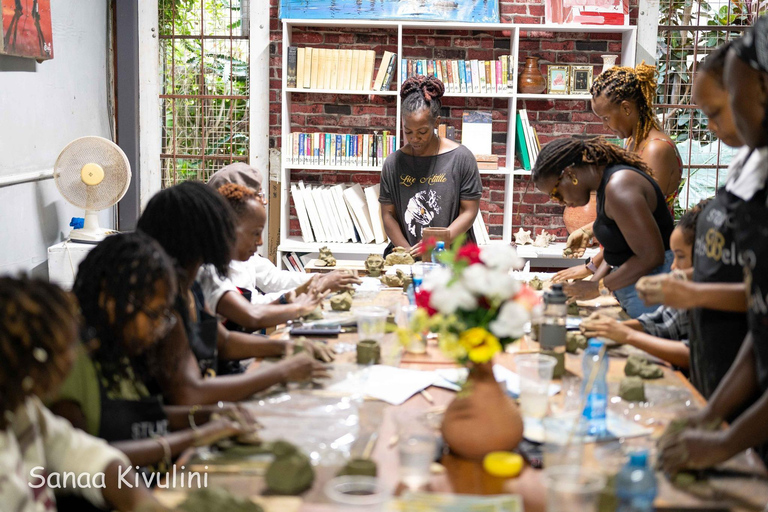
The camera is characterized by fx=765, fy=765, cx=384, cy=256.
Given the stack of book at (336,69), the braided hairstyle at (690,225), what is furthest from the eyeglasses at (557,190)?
the stack of book at (336,69)

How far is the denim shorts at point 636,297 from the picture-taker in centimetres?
281

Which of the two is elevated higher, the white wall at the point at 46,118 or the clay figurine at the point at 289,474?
the white wall at the point at 46,118

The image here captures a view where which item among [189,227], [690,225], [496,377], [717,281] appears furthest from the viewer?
[690,225]

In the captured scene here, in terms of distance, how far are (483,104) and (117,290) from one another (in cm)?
392

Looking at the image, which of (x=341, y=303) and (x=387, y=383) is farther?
(x=341, y=303)

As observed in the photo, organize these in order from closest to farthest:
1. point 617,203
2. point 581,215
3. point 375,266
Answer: point 617,203, point 375,266, point 581,215

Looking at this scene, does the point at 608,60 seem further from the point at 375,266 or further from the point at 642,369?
the point at 642,369

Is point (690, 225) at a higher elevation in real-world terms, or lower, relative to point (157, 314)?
higher

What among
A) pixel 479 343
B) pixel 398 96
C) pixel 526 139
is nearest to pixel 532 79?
pixel 526 139

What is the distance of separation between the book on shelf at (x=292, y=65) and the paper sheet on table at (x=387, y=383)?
10.5 feet

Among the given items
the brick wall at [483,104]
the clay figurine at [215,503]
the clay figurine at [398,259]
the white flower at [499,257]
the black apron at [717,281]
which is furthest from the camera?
the brick wall at [483,104]

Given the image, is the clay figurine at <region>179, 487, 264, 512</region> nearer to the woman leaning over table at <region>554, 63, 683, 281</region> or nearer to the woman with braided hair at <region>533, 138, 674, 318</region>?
the woman with braided hair at <region>533, 138, 674, 318</region>

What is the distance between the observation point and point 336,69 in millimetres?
4945

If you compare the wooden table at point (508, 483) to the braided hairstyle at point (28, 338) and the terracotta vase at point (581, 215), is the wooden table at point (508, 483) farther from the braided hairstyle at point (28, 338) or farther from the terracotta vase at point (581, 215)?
the terracotta vase at point (581, 215)
